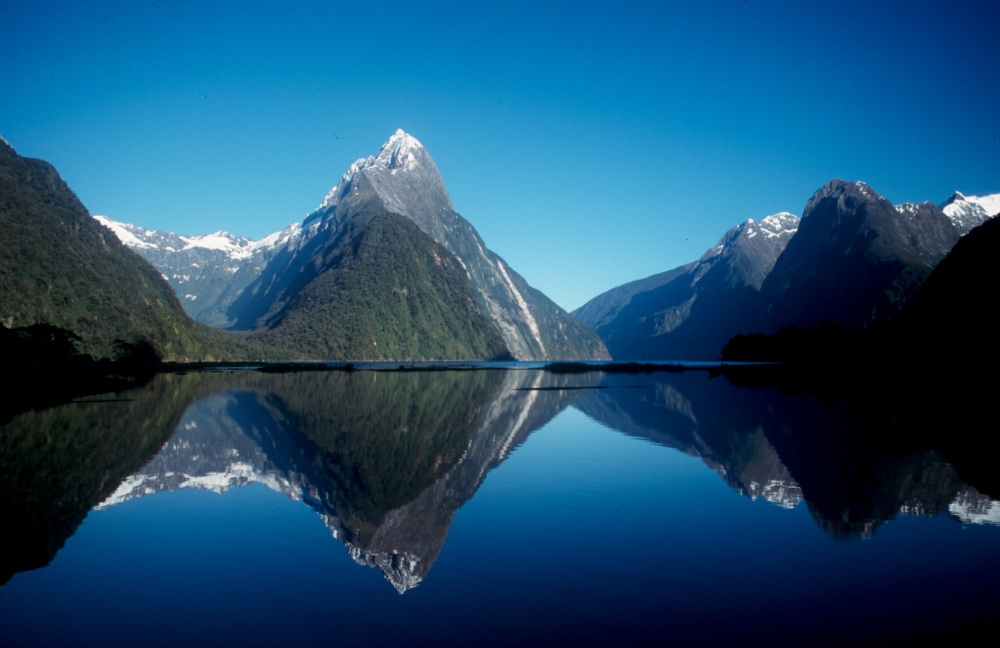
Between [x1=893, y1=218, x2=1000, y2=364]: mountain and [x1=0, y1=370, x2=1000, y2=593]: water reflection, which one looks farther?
[x1=893, y1=218, x2=1000, y2=364]: mountain

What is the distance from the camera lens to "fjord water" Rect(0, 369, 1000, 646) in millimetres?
11406

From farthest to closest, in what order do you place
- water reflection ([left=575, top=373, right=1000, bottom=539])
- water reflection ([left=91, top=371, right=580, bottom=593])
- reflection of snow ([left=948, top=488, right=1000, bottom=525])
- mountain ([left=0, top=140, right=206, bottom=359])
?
mountain ([left=0, top=140, right=206, bottom=359])
water reflection ([left=575, top=373, right=1000, bottom=539])
reflection of snow ([left=948, top=488, right=1000, bottom=525])
water reflection ([left=91, top=371, right=580, bottom=593])

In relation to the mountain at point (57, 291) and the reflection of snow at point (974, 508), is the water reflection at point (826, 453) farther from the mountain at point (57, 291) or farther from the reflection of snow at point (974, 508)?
the mountain at point (57, 291)

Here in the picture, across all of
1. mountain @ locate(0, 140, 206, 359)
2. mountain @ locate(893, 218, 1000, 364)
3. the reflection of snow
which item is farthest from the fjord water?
mountain @ locate(0, 140, 206, 359)

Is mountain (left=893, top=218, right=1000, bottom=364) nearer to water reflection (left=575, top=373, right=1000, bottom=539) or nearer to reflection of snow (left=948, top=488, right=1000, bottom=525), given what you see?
water reflection (left=575, top=373, right=1000, bottom=539)

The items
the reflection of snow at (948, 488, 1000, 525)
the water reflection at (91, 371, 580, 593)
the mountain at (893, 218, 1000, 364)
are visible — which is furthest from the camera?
the mountain at (893, 218, 1000, 364)

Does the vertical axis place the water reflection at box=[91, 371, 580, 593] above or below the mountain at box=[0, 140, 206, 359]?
below

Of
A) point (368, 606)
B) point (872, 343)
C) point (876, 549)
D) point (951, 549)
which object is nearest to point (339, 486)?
point (368, 606)

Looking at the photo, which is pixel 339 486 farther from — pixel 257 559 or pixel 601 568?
pixel 601 568

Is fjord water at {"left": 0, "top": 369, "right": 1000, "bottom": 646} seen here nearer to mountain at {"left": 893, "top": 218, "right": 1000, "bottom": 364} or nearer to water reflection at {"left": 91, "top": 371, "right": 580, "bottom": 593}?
water reflection at {"left": 91, "top": 371, "right": 580, "bottom": 593}

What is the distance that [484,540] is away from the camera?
17016 mm

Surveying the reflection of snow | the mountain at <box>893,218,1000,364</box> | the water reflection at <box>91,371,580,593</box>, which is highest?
the mountain at <box>893,218,1000,364</box>

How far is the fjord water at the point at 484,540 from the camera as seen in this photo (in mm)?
11406

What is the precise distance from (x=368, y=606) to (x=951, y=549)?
15.0 meters
